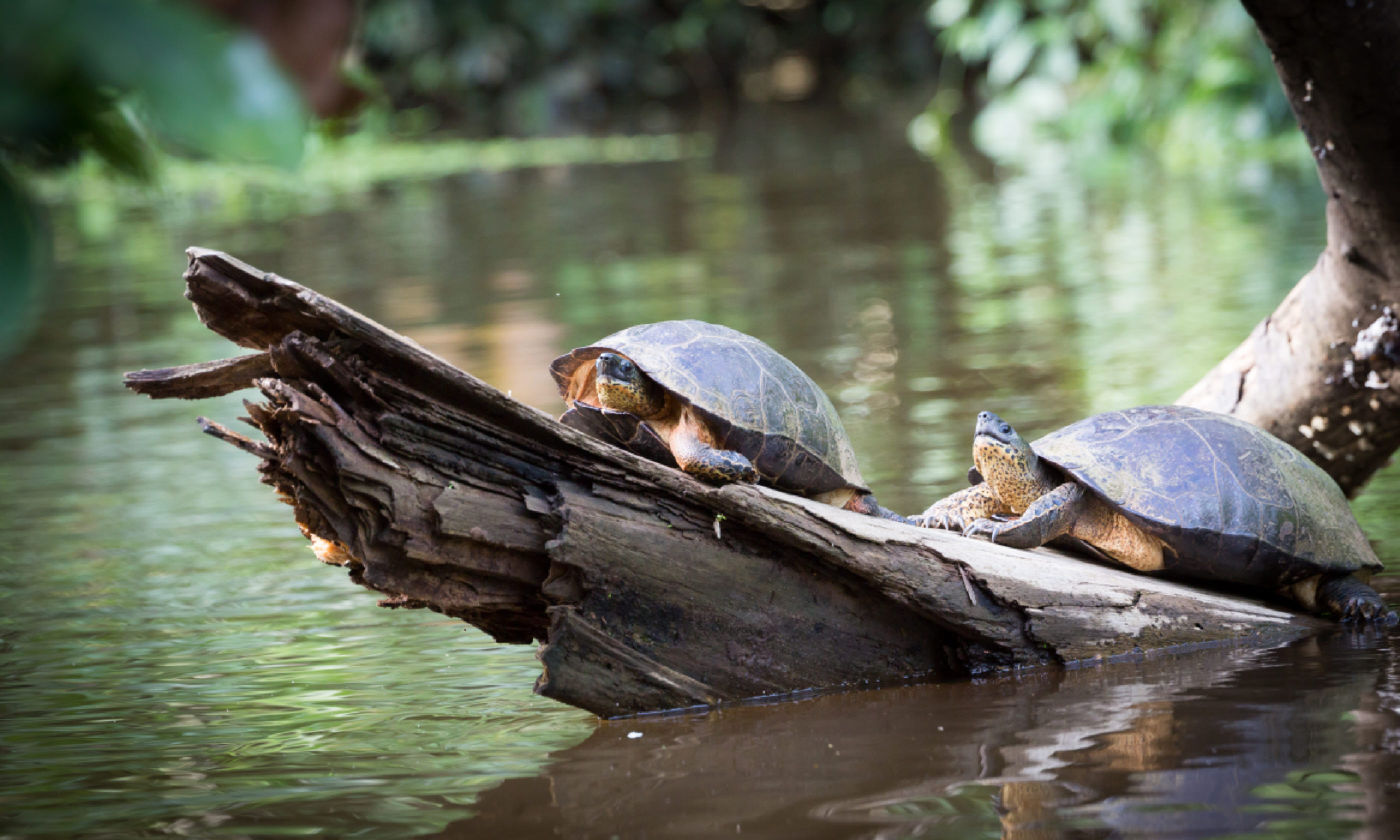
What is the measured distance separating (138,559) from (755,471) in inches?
118

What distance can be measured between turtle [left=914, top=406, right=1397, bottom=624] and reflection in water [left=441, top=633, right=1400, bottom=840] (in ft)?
0.82

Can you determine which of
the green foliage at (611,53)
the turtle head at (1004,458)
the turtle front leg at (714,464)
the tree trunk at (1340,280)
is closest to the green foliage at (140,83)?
the turtle front leg at (714,464)

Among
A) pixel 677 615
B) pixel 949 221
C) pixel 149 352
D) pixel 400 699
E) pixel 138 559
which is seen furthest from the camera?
pixel 949 221

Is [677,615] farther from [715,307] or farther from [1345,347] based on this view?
[715,307]

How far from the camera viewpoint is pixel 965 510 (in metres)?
3.78

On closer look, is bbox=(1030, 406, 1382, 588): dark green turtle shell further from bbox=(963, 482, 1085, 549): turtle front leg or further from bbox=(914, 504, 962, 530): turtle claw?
bbox=(914, 504, 962, 530): turtle claw

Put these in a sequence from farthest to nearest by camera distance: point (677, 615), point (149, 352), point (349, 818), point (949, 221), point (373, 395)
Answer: point (949, 221) < point (149, 352) < point (677, 615) < point (373, 395) < point (349, 818)

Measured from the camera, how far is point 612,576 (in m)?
3.05

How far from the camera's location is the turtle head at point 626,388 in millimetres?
3381

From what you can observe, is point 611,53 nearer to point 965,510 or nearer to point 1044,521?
point 965,510

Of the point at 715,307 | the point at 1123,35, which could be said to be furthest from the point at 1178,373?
the point at 1123,35

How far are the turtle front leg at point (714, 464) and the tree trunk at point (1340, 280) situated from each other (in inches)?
76.9

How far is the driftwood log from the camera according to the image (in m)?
2.86

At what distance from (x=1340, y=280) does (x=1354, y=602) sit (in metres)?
1.40
